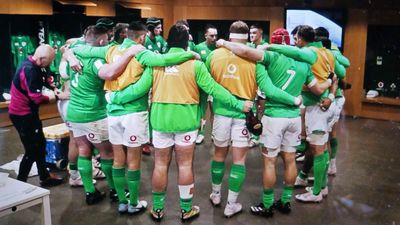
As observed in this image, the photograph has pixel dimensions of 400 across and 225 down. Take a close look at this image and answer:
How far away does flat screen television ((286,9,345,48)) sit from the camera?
25.6 ft

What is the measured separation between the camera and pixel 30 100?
162 inches

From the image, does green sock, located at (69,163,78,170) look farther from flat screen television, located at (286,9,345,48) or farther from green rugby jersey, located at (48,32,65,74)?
flat screen television, located at (286,9,345,48)

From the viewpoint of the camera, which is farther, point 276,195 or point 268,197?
point 276,195

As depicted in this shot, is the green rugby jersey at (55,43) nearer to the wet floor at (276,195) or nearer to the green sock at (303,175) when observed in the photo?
the wet floor at (276,195)

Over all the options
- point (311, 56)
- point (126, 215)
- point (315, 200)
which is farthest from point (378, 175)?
point (126, 215)

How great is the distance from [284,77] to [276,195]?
131 cm

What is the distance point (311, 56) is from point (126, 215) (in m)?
2.10

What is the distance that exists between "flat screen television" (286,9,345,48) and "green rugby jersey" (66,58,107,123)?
4.76 meters

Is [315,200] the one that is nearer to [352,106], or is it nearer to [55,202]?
[55,202]

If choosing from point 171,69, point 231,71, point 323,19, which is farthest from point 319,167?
point 323,19

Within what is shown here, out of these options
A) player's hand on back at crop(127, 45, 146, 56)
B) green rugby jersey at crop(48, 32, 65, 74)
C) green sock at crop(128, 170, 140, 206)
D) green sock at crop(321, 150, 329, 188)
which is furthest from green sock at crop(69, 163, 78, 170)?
green rugby jersey at crop(48, 32, 65, 74)

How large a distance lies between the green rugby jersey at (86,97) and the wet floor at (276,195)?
2.75ft

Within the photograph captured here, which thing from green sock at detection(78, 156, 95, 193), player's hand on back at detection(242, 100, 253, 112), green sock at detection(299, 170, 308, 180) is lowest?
green sock at detection(299, 170, 308, 180)

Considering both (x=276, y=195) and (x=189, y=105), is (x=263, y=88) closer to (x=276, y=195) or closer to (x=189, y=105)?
(x=189, y=105)
